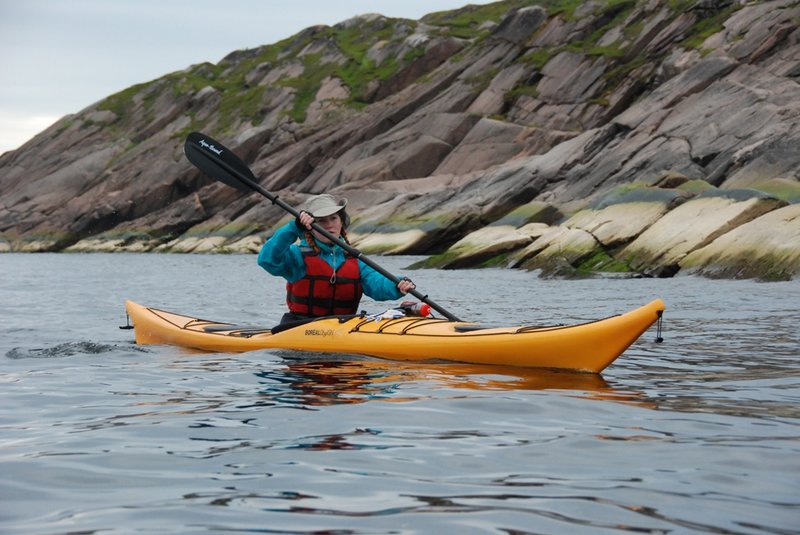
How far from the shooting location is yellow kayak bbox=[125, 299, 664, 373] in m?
6.49

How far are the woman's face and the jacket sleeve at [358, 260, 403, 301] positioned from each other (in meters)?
0.46

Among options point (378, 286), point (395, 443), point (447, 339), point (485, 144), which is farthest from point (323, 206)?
point (485, 144)

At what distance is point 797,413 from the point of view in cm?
501

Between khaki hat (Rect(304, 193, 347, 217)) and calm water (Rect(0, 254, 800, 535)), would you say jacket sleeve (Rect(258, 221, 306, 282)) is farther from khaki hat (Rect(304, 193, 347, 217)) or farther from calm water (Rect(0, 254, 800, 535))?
calm water (Rect(0, 254, 800, 535))

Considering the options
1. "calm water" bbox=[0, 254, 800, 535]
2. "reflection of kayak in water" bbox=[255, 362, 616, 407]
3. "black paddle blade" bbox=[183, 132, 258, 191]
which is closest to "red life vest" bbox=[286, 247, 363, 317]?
"calm water" bbox=[0, 254, 800, 535]

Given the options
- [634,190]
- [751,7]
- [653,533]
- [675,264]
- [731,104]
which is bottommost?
[653,533]

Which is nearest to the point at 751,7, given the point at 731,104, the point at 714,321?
the point at 731,104

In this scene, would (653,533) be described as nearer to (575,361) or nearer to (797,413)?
(797,413)

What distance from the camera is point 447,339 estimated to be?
23.7 ft

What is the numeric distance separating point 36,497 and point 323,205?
495 cm

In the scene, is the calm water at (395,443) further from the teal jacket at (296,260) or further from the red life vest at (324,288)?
the teal jacket at (296,260)

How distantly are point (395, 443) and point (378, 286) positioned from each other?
382 centimetres

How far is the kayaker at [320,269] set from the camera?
7.80 m

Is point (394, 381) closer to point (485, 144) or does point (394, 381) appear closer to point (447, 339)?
point (447, 339)
